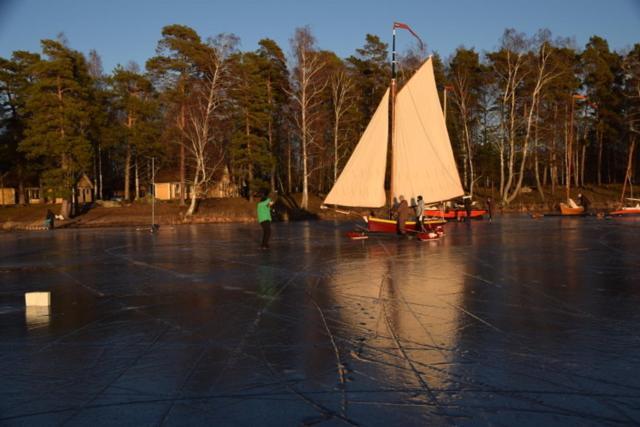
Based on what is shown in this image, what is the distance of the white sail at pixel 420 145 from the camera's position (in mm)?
25922

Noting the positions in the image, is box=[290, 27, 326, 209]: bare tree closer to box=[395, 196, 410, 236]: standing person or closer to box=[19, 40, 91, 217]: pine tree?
box=[19, 40, 91, 217]: pine tree

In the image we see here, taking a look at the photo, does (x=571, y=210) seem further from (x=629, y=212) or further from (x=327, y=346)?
(x=327, y=346)

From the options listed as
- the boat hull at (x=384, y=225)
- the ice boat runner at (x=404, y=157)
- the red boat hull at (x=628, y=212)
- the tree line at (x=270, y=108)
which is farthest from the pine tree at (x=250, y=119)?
the red boat hull at (x=628, y=212)

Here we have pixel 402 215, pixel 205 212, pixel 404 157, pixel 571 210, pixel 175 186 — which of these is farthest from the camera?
pixel 175 186

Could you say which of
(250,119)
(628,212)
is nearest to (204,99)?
(250,119)

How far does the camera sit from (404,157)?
2595 centimetres

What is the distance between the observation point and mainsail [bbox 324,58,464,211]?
24922 mm

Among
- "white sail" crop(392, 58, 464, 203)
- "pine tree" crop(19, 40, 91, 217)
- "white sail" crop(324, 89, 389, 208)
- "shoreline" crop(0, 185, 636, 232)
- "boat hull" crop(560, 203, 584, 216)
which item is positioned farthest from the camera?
"pine tree" crop(19, 40, 91, 217)

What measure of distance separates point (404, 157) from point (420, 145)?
3.19ft

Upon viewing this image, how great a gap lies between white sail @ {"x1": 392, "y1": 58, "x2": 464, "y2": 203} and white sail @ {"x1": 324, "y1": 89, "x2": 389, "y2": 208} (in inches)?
40.0

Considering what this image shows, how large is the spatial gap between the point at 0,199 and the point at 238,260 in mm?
58764

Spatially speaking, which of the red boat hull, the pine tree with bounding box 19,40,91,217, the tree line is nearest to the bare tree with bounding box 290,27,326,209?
the tree line

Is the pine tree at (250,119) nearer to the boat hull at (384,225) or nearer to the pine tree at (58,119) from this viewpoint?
the pine tree at (58,119)

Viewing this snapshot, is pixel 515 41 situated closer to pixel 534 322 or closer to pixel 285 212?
pixel 285 212
